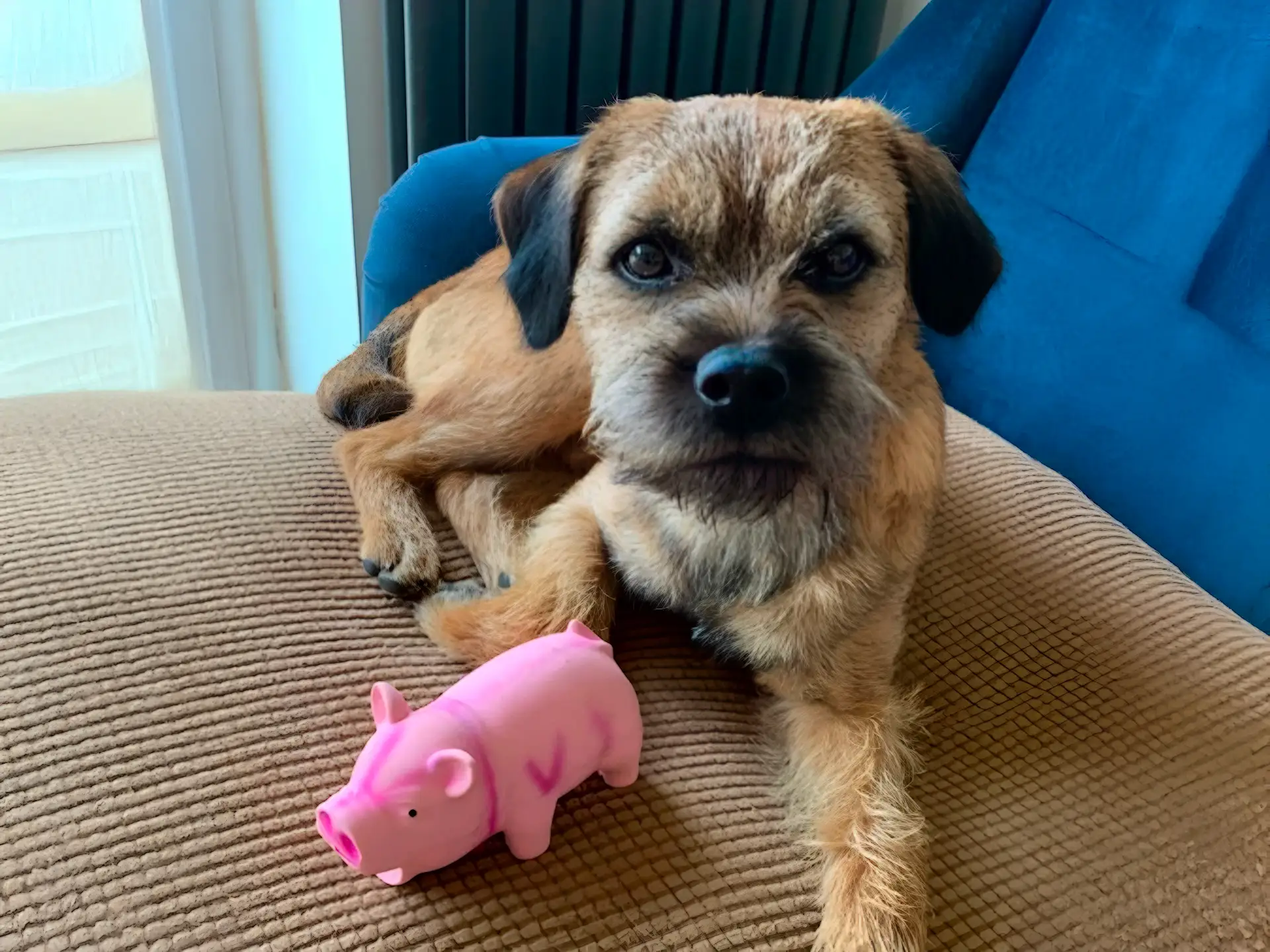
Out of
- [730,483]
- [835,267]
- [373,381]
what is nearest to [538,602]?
[730,483]

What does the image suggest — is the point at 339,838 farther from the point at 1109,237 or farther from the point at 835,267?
the point at 1109,237

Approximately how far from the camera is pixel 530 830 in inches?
36.8

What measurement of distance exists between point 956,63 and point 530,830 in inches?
70.2

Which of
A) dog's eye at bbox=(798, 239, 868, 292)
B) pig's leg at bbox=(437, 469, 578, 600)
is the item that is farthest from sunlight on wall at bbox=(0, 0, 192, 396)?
dog's eye at bbox=(798, 239, 868, 292)

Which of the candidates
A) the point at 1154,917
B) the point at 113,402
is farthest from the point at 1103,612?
the point at 113,402

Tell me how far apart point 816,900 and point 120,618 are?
847mm

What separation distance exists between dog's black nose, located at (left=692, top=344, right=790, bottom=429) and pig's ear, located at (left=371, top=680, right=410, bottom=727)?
429 millimetres

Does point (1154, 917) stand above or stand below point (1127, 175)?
below

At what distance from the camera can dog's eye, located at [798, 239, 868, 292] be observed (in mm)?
1145

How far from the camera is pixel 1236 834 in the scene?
1.12 m

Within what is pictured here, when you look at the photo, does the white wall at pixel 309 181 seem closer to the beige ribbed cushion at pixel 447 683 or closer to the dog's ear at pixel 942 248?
the beige ribbed cushion at pixel 447 683

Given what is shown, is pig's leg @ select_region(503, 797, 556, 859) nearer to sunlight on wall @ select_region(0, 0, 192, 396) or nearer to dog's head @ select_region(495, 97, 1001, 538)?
dog's head @ select_region(495, 97, 1001, 538)

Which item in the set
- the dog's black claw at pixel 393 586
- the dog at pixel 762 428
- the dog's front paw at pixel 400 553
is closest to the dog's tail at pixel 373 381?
the dog at pixel 762 428

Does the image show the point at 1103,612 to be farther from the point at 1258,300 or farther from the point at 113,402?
the point at 113,402
